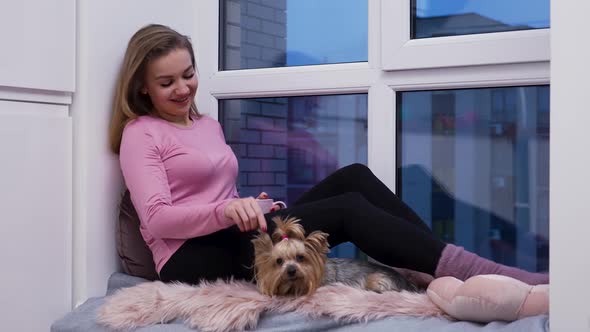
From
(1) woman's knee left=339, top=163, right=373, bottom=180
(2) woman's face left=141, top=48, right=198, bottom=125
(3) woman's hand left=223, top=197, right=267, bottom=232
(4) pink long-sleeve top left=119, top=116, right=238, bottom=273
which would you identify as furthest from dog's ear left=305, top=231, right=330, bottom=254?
(2) woman's face left=141, top=48, right=198, bottom=125

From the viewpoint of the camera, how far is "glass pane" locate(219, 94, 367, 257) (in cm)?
234

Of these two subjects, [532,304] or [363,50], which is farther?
[363,50]

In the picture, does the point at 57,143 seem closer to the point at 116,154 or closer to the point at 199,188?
the point at 116,154

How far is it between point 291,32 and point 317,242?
942 mm

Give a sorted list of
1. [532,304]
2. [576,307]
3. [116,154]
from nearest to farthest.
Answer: [576,307] < [532,304] < [116,154]

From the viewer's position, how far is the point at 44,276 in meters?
1.88

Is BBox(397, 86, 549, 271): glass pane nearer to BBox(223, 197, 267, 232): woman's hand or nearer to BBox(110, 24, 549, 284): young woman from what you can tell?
BBox(110, 24, 549, 284): young woman

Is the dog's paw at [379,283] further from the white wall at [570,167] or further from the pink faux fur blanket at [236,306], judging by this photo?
the white wall at [570,167]

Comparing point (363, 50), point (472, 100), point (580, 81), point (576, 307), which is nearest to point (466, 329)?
point (576, 307)

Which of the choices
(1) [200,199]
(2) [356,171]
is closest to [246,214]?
(1) [200,199]

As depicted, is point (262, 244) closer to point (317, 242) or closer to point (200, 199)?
point (317, 242)

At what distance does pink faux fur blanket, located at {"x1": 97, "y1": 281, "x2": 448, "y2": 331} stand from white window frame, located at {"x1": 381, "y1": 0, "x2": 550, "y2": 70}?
29.0 inches

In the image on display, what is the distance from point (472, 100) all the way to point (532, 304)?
80 centimetres

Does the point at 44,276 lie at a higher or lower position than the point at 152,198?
lower
